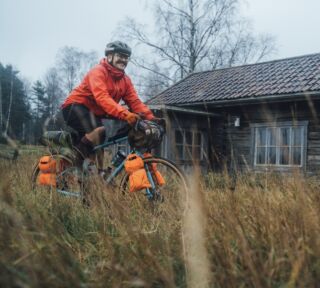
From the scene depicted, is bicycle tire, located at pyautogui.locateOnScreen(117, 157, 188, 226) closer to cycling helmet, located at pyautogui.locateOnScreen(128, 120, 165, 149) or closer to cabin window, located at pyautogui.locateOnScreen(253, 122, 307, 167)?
cycling helmet, located at pyautogui.locateOnScreen(128, 120, 165, 149)

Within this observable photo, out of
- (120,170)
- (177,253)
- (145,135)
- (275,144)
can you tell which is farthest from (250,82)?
(177,253)

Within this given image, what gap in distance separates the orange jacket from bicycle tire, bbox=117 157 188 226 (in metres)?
0.58

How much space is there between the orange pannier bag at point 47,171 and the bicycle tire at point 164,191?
904 millimetres

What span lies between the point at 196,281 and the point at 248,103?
33.5 feet

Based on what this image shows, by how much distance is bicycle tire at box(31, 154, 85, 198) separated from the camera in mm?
3930

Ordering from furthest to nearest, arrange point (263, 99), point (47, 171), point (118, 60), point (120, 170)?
1. point (263, 99)
2. point (47, 171)
3. point (118, 60)
4. point (120, 170)

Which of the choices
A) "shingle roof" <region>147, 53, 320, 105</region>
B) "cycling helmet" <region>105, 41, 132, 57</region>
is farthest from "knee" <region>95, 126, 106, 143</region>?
"shingle roof" <region>147, 53, 320, 105</region>

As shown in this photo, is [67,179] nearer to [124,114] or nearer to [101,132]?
[101,132]

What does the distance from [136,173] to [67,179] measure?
106 centimetres

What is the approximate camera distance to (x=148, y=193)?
3486 millimetres

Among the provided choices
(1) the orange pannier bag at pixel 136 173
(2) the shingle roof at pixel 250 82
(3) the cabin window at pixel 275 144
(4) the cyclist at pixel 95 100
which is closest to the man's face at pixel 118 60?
(4) the cyclist at pixel 95 100

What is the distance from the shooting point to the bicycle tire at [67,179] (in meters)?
3.93

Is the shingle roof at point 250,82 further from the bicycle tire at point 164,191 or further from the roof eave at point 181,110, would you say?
the bicycle tire at point 164,191

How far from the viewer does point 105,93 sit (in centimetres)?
376
